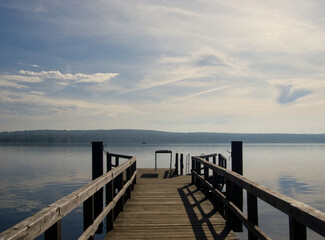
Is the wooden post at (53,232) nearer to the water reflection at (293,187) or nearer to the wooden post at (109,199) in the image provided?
the wooden post at (109,199)

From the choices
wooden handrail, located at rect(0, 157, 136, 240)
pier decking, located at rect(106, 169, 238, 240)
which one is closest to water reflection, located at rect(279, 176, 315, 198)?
pier decking, located at rect(106, 169, 238, 240)

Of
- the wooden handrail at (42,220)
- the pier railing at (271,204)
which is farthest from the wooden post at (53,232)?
the pier railing at (271,204)

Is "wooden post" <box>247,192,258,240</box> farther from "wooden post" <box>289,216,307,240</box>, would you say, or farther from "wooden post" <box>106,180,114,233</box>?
"wooden post" <box>106,180,114,233</box>

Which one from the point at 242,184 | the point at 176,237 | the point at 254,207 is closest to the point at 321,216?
the point at 254,207

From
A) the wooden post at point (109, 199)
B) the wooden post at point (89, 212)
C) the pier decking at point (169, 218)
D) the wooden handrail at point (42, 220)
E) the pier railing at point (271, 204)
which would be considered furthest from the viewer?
the wooden post at point (109, 199)

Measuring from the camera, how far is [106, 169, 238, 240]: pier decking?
591 centimetres

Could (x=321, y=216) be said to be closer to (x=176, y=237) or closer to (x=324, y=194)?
(x=176, y=237)

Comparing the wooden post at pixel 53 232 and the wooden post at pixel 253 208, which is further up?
the wooden post at pixel 53 232

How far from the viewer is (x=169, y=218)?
7.05 meters

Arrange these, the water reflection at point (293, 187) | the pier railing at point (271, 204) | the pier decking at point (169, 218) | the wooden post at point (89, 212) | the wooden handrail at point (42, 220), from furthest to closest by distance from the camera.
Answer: the water reflection at point (293, 187), the pier decking at point (169, 218), the wooden post at point (89, 212), the pier railing at point (271, 204), the wooden handrail at point (42, 220)

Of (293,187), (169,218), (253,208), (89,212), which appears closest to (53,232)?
(89,212)

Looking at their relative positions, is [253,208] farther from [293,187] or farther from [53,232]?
[293,187]

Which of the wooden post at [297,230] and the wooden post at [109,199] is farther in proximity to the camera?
the wooden post at [109,199]

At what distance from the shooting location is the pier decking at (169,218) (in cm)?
591
